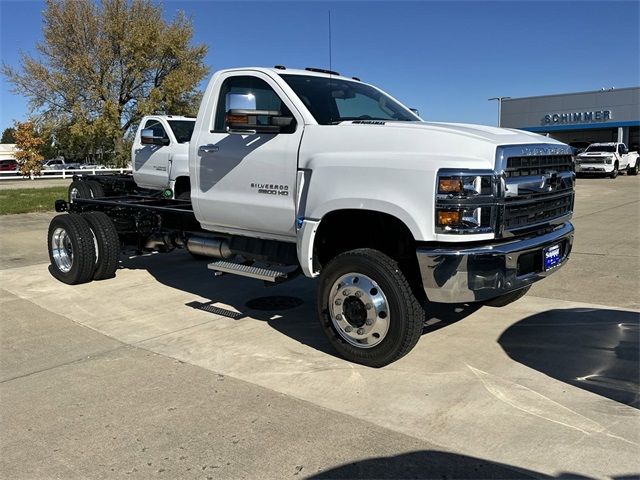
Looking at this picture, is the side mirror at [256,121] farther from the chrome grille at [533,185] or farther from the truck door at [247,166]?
the chrome grille at [533,185]

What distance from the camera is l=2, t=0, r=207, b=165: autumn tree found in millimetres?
34875

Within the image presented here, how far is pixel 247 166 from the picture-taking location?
5344 millimetres

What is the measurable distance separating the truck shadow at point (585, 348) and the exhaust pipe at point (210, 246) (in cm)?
283

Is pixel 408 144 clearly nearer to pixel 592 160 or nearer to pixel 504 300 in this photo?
pixel 504 300

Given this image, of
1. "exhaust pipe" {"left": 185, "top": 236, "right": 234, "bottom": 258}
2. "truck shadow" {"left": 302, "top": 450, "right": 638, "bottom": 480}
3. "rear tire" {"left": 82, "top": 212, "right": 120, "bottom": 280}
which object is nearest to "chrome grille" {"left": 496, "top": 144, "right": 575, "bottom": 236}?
"truck shadow" {"left": 302, "top": 450, "right": 638, "bottom": 480}

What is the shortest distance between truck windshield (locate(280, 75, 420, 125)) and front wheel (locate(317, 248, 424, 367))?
1368 mm

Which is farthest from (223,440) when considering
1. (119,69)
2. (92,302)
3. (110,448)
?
(119,69)

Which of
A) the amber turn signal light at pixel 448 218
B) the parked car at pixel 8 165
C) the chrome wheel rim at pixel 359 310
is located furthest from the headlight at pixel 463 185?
the parked car at pixel 8 165

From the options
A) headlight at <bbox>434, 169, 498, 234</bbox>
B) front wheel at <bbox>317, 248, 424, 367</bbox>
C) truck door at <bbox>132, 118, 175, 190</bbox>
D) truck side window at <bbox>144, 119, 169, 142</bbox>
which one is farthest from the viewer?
truck side window at <bbox>144, 119, 169, 142</bbox>

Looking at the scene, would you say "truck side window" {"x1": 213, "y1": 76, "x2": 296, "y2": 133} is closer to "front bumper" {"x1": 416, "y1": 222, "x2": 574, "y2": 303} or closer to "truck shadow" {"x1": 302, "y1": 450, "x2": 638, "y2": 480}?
"front bumper" {"x1": 416, "y1": 222, "x2": 574, "y2": 303}

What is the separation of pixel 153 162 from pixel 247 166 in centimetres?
679

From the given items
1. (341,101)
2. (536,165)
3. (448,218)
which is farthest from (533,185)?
(341,101)

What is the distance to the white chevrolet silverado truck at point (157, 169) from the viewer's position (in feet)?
35.2

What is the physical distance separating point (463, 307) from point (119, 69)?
116 feet
